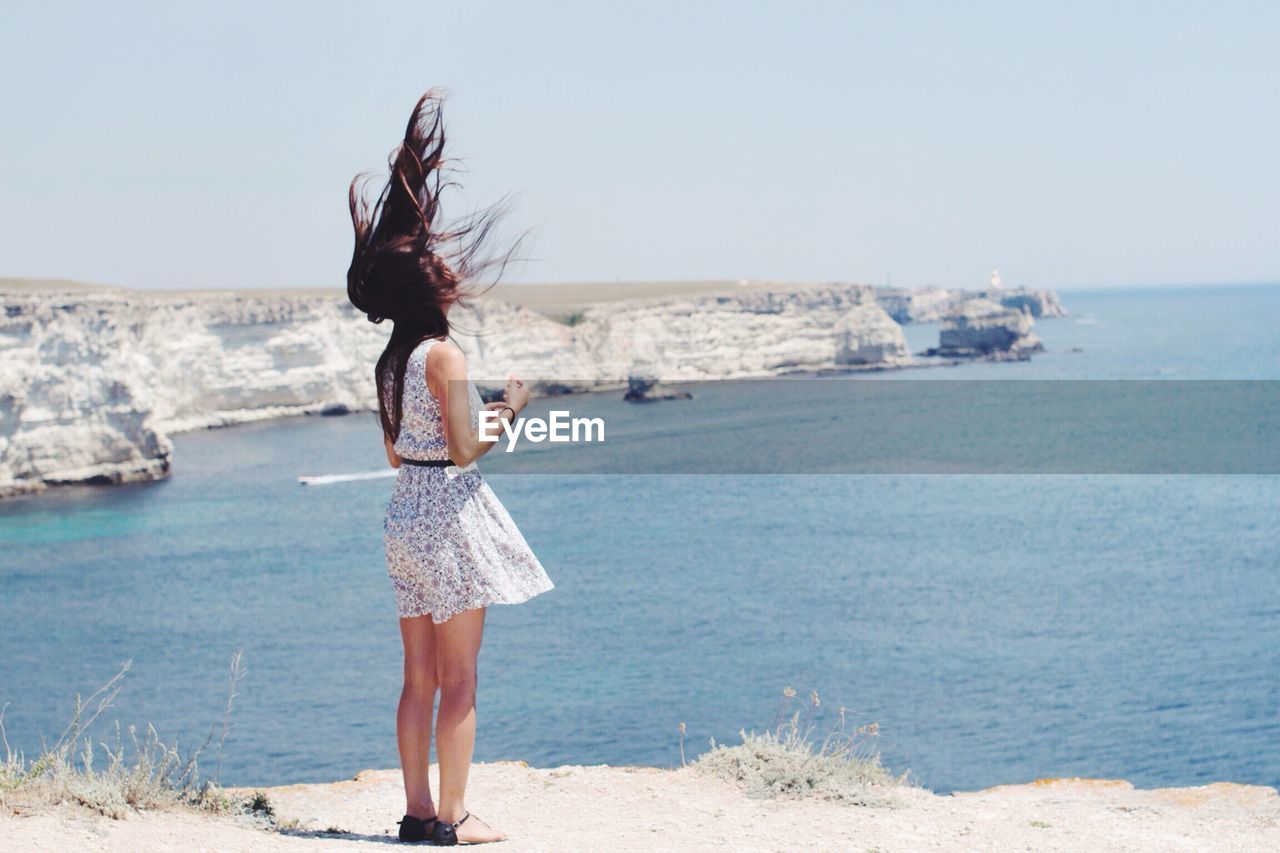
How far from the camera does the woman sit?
448 cm

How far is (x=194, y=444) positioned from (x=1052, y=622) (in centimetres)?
4817

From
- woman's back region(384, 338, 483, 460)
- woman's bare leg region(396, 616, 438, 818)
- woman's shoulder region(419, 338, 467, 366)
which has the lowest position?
woman's bare leg region(396, 616, 438, 818)

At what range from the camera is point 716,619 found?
3095cm

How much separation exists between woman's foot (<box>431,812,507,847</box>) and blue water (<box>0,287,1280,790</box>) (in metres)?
15.1

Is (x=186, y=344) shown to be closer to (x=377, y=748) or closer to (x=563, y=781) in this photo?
(x=377, y=748)

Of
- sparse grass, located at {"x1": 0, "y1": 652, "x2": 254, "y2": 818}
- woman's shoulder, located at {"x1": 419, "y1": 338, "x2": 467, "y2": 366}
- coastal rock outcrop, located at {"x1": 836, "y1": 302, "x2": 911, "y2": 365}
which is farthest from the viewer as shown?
coastal rock outcrop, located at {"x1": 836, "y1": 302, "x2": 911, "y2": 365}

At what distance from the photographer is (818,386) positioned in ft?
294

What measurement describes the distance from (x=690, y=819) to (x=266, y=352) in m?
72.0

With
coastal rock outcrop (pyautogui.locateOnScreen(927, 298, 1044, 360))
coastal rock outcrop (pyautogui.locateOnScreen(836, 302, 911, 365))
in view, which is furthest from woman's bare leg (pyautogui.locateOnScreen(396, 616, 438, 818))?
coastal rock outcrop (pyautogui.locateOnScreen(927, 298, 1044, 360))

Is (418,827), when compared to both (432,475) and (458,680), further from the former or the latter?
(432,475)

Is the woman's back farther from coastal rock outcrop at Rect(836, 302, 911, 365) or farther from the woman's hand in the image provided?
coastal rock outcrop at Rect(836, 302, 911, 365)

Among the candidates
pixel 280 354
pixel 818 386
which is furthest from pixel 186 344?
pixel 818 386

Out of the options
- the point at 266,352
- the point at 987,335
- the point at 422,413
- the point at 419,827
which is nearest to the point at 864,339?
the point at 987,335

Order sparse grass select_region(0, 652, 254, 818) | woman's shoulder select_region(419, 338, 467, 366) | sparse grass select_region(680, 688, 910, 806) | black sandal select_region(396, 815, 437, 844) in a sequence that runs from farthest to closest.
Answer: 1. sparse grass select_region(680, 688, 910, 806)
2. sparse grass select_region(0, 652, 254, 818)
3. black sandal select_region(396, 815, 437, 844)
4. woman's shoulder select_region(419, 338, 467, 366)
